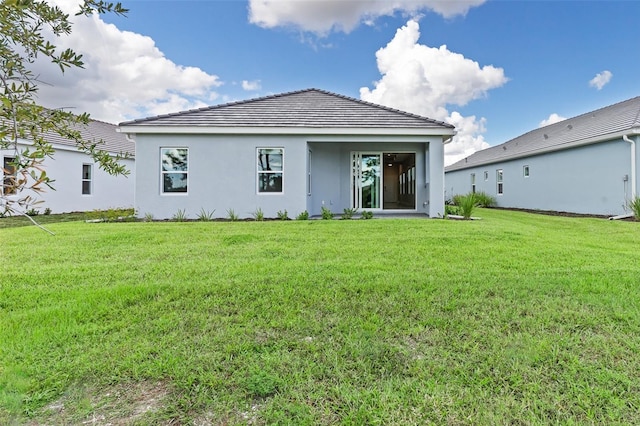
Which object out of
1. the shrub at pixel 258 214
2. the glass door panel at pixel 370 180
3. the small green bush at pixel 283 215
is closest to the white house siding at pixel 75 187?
the shrub at pixel 258 214

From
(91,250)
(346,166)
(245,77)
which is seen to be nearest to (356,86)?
(245,77)

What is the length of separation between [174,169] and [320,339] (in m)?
10.5

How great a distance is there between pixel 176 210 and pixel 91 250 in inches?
208

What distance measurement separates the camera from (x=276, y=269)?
521 centimetres

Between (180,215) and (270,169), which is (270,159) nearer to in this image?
(270,169)

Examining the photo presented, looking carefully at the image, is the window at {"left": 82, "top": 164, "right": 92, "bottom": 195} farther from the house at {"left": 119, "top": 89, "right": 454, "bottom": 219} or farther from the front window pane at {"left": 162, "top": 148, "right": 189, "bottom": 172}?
the front window pane at {"left": 162, "top": 148, "right": 189, "bottom": 172}

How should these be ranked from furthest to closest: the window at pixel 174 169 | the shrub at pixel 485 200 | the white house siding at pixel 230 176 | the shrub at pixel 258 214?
the shrub at pixel 485 200 < the window at pixel 174 169 < the white house siding at pixel 230 176 < the shrub at pixel 258 214

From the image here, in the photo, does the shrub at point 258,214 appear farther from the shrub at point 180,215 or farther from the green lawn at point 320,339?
the green lawn at point 320,339

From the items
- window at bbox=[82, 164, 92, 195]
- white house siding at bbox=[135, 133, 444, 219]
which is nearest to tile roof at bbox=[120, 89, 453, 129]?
white house siding at bbox=[135, 133, 444, 219]

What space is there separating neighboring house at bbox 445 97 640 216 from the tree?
17158 millimetres

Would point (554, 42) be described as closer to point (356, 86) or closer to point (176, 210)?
point (356, 86)

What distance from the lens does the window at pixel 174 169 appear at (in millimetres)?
11836

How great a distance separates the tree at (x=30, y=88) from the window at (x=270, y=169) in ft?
32.5

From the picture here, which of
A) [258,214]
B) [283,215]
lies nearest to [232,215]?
[258,214]
